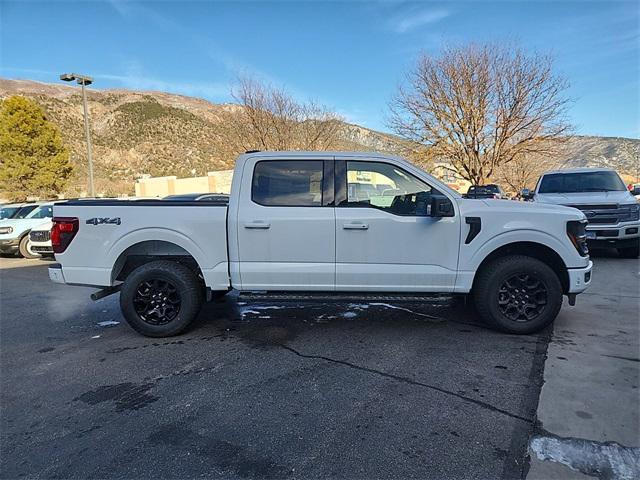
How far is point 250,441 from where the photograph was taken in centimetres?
292

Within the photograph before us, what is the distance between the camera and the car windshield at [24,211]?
13.2m

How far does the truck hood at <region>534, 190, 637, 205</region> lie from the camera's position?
9242 millimetres

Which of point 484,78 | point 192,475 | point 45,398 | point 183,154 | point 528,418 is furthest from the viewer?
point 183,154

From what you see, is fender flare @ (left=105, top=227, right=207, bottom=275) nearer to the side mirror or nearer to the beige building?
the side mirror

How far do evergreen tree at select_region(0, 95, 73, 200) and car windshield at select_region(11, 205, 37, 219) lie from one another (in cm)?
1824

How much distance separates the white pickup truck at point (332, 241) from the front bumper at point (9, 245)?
9.37 metres

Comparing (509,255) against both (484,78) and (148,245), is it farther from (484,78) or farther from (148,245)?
(484,78)

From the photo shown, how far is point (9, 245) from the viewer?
1249cm

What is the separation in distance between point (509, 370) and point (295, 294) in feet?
7.62

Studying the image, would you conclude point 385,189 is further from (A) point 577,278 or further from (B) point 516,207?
(A) point 577,278

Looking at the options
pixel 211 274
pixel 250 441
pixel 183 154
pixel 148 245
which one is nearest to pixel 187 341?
pixel 211 274

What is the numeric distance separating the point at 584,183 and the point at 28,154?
32.1 meters

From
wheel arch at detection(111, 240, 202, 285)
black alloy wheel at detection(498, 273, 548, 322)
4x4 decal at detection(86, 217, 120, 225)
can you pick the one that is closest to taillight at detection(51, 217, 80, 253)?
4x4 decal at detection(86, 217, 120, 225)

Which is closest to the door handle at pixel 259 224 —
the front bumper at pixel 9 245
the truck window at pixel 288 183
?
the truck window at pixel 288 183
